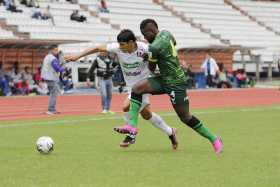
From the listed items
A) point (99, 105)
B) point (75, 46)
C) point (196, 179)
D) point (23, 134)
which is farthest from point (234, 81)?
point (196, 179)

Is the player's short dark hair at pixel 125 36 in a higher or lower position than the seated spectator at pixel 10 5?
higher

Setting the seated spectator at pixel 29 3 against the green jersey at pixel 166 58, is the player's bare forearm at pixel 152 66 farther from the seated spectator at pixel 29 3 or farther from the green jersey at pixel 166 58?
the seated spectator at pixel 29 3

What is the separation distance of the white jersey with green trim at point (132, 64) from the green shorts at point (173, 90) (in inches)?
25.5

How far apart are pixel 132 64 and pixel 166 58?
42.5 inches

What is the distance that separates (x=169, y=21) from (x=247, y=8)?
11873 mm

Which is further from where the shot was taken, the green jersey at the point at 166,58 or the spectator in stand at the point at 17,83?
the spectator in stand at the point at 17,83

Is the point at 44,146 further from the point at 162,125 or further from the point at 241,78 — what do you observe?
the point at 241,78

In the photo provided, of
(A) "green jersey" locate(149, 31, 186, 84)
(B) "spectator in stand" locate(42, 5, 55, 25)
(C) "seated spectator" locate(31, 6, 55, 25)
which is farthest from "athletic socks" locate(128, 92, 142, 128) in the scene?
(B) "spectator in stand" locate(42, 5, 55, 25)

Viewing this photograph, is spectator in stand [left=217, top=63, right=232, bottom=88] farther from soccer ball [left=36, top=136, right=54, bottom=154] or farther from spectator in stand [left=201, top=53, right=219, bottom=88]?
soccer ball [left=36, top=136, right=54, bottom=154]

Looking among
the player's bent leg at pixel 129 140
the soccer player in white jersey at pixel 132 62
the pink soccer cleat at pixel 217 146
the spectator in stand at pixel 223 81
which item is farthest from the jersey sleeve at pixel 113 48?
the spectator in stand at pixel 223 81

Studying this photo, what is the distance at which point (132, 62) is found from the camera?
1181 centimetres

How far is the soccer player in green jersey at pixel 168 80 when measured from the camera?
10.8 meters

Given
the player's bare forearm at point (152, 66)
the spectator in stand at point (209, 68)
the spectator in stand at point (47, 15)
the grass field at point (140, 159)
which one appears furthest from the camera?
the spectator in stand at point (47, 15)

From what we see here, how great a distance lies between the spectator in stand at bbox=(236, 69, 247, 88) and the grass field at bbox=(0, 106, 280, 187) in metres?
27.6
